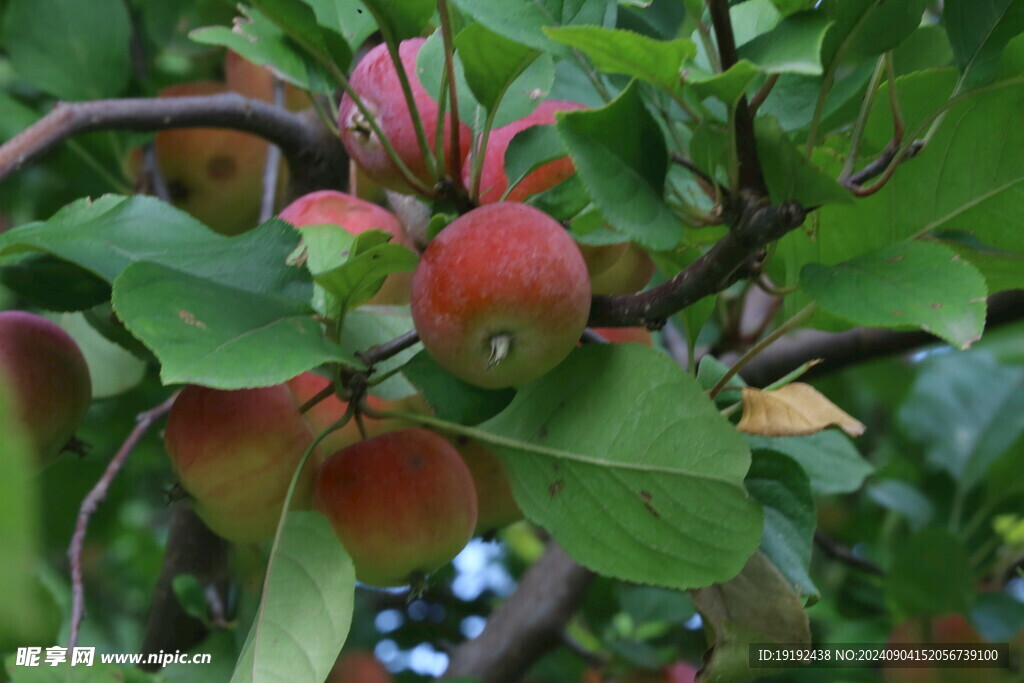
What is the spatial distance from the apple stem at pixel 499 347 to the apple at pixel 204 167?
68 centimetres

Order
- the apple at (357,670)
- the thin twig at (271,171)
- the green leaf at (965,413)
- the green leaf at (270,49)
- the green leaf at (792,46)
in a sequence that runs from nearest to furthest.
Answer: the green leaf at (792,46) < the green leaf at (270,49) < the apple at (357,670) < the thin twig at (271,171) < the green leaf at (965,413)

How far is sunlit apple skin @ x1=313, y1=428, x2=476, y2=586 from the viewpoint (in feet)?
1.99

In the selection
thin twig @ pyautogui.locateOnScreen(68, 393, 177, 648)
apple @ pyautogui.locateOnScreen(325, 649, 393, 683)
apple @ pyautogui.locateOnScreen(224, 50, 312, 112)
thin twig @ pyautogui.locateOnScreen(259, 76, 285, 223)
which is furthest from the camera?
apple @ pyautogui.locateOnScreen(224, 50, 312, 112)

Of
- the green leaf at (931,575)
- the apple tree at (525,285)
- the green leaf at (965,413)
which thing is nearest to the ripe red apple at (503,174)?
the apple tree at (525,285)

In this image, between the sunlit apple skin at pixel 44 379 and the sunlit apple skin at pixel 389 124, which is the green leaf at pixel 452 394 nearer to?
→ the sunlit apple skin at pixel 389 124

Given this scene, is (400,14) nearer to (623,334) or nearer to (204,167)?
(623,334)

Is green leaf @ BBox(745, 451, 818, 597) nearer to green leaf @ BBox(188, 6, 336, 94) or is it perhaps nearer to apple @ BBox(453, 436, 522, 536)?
apple @ BBox(453, 436, 522, 536)

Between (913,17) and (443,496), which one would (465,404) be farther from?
(913,17)

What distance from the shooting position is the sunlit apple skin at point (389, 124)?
0.61 meters

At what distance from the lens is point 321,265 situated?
576 millimetres

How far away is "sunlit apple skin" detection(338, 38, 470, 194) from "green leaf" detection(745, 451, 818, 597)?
319 mm

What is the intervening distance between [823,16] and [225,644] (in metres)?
0.76

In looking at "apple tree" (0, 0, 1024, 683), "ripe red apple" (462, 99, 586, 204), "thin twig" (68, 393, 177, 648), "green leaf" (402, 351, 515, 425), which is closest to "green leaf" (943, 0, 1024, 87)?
"apple tree" (0, 0, 1024, 683)

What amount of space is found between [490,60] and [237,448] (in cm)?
30
